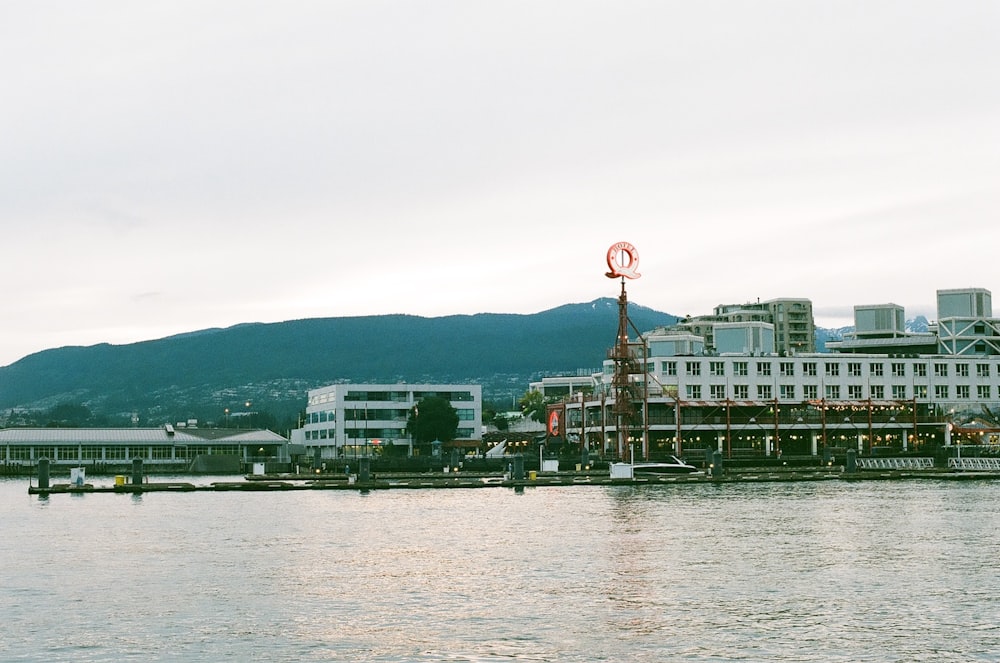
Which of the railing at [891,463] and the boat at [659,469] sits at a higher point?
the boat at [659,469]

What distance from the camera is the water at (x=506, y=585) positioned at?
3962 cm

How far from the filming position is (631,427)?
188 meters

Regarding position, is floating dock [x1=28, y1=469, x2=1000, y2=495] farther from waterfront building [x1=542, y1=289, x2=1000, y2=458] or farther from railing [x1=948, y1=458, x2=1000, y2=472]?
waterfront building [x1=542, y1=289, x2=1000, y2=458]

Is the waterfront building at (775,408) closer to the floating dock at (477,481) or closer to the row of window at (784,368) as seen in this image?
the row of window at (784,368)

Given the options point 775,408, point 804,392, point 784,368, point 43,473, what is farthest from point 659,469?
point 43,473

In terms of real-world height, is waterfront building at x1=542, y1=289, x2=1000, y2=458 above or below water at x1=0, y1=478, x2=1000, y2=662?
above

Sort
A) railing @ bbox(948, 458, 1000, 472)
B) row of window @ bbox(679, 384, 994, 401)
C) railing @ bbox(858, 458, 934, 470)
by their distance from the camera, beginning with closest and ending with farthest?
railing @ bbox(948, 458, 1000, 472)
railing @ bbox(858, 458, 934, 470)
row of window @ bbox(679, 384, 994, 401)

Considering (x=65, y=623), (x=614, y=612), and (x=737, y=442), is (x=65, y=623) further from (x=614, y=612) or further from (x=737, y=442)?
(x=737, y=442)

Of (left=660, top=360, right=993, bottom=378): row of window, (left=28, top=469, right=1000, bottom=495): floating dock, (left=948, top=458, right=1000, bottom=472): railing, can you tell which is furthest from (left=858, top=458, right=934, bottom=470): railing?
(left=660, top=360, right=993, bottom=378): row of window

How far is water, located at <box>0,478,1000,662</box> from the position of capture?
39625 millimetres

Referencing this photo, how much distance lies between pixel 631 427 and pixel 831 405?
3180 cm

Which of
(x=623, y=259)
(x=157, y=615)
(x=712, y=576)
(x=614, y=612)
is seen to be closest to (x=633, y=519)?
(x=712, y=576)

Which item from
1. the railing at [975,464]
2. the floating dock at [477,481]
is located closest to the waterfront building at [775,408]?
the railing at [975,464]

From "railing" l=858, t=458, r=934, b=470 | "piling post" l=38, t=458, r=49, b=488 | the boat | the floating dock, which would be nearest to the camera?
"piling post" l=38, t=458, r=49, b=488
